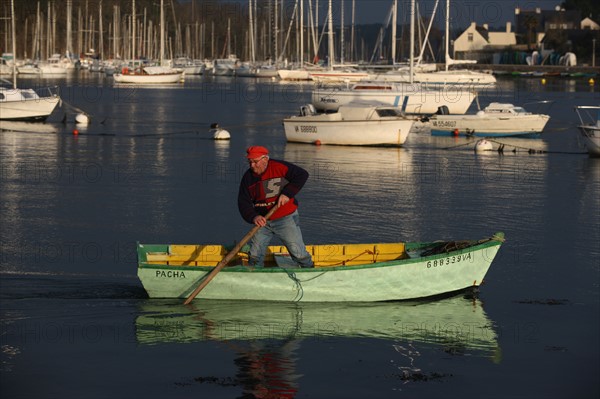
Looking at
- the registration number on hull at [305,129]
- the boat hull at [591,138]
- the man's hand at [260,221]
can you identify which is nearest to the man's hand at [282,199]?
the man's hand at [260,221]

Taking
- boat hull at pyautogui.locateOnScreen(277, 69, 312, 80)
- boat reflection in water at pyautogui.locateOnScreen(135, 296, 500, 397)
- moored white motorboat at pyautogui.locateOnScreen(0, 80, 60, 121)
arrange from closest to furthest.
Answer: boat reflection in water at pyautogui.locateOnScreen(135, 296, 500, 397), moored white motorboat at pyautogui.locateOnScreen(0, 80, 60, 121), boat hull at pyautogui.locateOnScreen(277, 69, 312, 80)

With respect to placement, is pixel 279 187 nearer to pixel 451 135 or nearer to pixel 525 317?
pixel 525 317

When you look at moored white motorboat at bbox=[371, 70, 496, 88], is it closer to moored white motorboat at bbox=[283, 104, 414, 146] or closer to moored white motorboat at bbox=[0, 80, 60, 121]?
moored white motorboat at bbox=[0, 80, 60, 121]

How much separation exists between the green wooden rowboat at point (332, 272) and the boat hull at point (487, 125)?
34347mm

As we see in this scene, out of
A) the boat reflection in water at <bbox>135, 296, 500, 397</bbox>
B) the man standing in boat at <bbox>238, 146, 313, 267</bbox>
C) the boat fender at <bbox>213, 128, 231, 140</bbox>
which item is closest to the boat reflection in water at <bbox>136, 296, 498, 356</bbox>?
the boat reflection in water at <bbox>135, 296, 500, 397</bbox>

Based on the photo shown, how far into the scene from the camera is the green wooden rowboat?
17.6m

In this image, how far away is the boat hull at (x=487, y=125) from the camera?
5253 centimetres

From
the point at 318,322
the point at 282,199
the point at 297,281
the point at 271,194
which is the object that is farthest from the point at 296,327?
the point at 271,194

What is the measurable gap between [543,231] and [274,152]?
66.4 ft

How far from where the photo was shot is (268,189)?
56.5 feet

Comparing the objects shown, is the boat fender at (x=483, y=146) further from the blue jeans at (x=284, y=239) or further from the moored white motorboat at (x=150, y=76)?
the moored white motorboat at (x=150, y=76)

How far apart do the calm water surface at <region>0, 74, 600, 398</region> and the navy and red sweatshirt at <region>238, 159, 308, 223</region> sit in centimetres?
166

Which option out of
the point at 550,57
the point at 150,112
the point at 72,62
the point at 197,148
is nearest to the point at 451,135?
the point at 197,148

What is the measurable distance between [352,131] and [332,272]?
29405 mm
